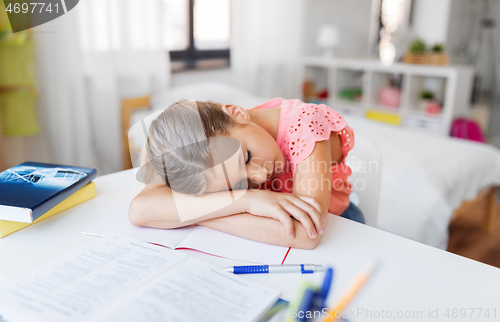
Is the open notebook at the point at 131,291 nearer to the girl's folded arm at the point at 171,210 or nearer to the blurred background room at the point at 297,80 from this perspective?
the girl's folded arm at the point at 171,210

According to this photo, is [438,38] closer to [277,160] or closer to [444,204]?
[444,204]

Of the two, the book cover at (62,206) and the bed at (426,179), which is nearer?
the book cover at (62,206)

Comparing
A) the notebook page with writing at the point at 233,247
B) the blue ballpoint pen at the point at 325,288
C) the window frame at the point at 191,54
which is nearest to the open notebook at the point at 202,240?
the notebook page with writing at the point at 233,247

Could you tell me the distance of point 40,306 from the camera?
18.5 inches

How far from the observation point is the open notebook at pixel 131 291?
46cm

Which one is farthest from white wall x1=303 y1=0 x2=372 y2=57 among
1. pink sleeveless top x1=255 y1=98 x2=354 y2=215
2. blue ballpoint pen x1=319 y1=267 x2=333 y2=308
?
blue ballpoint pen x1=319 y1=267 x2=333 y2=308

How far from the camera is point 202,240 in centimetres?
67

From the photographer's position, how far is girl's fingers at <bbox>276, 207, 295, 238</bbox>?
2.08ft

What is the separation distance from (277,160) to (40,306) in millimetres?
466

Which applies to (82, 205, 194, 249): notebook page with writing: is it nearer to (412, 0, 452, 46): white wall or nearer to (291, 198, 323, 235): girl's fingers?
(291, 198, 323, 235): girl's fingers

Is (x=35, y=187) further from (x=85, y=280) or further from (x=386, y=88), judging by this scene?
(x=386, y=88)

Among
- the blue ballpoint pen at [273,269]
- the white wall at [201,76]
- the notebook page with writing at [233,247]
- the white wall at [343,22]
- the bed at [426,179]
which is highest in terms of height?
the white wall at [343,22]

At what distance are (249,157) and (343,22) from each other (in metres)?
3.23

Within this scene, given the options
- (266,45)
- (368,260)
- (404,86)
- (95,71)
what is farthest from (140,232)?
(404,86)
